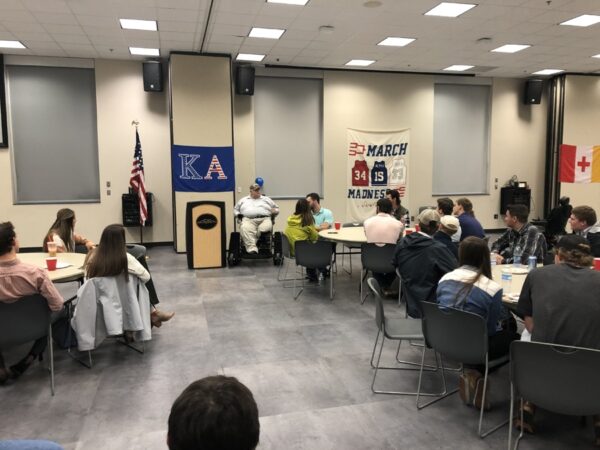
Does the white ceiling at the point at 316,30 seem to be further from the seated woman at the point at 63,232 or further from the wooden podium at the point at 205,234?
the seated woman at the point at 63,232

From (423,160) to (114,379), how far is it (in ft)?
28.6

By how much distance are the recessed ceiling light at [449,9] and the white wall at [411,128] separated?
378 centimetres

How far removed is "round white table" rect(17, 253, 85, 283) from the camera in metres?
3.87

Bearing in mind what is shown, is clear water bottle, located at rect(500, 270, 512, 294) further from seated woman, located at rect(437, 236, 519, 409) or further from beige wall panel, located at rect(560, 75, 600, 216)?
beige wall panel, located at rect(560, 75, 600, 216)

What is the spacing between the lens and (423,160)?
Answer: 10914mm

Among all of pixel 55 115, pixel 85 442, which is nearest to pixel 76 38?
pixel 55 115

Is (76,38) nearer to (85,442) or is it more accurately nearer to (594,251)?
(85,442)

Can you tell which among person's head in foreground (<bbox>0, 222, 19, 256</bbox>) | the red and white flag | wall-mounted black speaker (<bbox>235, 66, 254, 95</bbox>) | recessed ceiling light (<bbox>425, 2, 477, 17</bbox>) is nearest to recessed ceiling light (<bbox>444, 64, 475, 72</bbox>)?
the red and white flag

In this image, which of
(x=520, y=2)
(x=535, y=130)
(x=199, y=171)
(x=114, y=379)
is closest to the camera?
(x=114, y=379)

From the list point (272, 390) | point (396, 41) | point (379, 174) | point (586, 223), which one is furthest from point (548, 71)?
point (272, 390)

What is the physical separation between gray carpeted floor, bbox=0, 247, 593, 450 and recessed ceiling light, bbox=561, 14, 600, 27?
16.5 ft

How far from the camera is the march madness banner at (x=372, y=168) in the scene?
1055cm

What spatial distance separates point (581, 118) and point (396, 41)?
230 inches

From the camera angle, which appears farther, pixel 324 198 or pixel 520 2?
pixel 324 198
